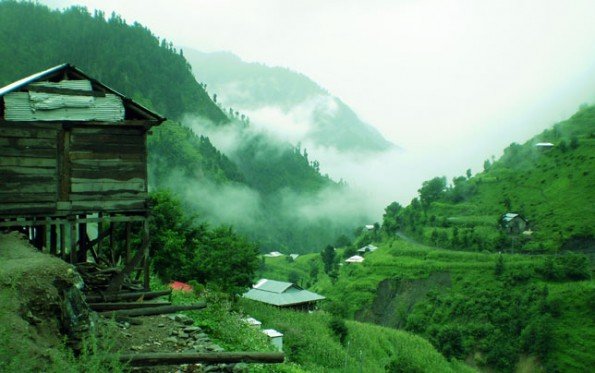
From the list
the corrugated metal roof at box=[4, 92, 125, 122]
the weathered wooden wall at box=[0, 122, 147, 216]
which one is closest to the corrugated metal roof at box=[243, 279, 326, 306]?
the weathered wooden wall at box=[0, 122, 147, 216]

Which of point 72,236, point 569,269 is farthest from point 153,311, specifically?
point 569,269

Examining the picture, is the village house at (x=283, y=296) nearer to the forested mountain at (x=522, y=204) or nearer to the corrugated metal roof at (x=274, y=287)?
the corrugated metal roof at (x=274, y=287)

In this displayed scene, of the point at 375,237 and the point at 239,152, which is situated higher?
the point at 239,152

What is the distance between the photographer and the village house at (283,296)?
50.2m

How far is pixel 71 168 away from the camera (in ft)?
48.8

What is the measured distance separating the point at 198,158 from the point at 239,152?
191ft

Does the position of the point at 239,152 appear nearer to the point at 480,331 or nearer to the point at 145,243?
the point at 480,331

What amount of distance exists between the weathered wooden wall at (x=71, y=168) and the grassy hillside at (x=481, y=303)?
3951 cm

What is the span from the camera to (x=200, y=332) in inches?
500

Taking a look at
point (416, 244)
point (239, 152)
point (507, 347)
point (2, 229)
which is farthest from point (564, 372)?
point (239, 152)

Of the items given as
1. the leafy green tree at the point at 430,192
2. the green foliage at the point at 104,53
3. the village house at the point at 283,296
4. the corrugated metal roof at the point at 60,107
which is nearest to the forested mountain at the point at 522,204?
the leafy green tree at the point at 430,192

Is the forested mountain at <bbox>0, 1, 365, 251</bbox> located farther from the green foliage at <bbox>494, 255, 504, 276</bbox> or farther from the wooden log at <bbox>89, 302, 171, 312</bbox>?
the wooden log at <bbox>89, 302, 171, 312</bbox>

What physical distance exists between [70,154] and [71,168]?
43cm

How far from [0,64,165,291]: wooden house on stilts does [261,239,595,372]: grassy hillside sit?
130 ft
